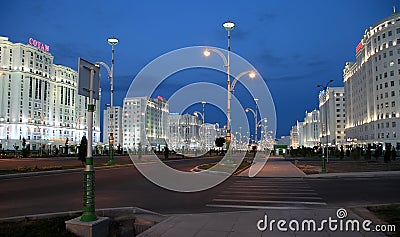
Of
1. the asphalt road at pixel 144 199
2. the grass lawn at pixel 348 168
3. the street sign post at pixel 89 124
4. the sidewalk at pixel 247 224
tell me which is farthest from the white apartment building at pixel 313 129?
the street sign post at pixel 89 124

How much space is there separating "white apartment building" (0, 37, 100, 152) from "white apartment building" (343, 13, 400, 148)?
100 metres

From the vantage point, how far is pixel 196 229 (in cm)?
743

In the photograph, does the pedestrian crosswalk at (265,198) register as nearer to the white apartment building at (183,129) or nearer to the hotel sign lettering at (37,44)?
the white apartment building at (183,129)

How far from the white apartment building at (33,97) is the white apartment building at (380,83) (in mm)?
Result: 100365

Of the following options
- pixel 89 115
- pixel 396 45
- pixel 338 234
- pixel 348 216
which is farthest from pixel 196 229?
pixel 396 45

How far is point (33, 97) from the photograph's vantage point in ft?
431

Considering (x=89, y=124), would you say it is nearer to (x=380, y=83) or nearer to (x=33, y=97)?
(x=380, y=83)

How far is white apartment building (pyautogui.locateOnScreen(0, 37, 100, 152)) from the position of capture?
4823 inches

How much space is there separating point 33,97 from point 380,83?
12174 centimetres

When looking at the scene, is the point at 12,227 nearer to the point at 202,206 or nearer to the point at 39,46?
the point at 202,206

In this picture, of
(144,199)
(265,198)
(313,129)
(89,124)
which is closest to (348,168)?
(265,198)

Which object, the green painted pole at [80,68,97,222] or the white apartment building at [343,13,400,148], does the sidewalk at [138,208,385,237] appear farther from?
the white apartment building at [343,13,400,148]

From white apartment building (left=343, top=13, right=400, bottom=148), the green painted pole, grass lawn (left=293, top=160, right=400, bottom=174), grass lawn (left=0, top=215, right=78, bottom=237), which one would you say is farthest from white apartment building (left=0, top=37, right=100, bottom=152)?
the green painted pole

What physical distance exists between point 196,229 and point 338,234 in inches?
120
